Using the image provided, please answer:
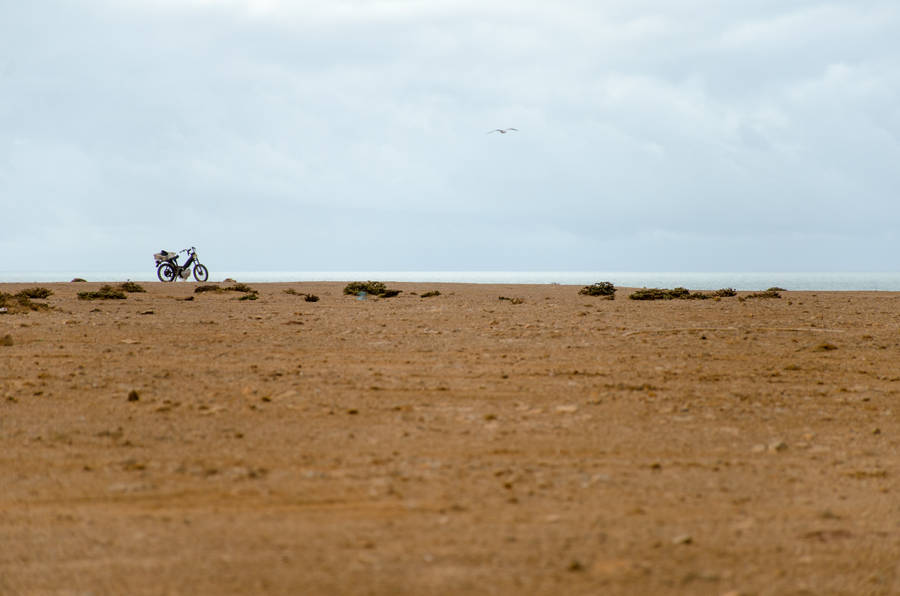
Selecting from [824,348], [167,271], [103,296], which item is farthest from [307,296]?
[167,271]

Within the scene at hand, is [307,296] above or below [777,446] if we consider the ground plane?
above

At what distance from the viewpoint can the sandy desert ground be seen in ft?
13.5

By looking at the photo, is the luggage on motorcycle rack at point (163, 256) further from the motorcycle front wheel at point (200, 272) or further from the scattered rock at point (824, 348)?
the scattered rock at point (824, 348)

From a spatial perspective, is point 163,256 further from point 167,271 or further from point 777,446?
point 777,446

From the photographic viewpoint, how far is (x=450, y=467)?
5848 mm

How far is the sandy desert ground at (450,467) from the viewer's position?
13.5ft

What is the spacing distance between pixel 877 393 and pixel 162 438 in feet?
22.9

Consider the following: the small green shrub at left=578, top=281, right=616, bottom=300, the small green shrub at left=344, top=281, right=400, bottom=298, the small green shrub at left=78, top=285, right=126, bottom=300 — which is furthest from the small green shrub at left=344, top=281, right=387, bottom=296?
the small green shrub at left=78, top=285, right=126, bottom=300

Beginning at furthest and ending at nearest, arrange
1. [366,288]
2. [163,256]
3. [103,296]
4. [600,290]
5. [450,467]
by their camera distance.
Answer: [163,256]
[366,288]
[600,290]
[103,296]
[450,467]

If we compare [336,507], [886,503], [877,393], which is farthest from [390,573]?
[877,393]

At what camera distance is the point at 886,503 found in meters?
5.27

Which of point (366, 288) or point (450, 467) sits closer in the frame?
point (450, 467)

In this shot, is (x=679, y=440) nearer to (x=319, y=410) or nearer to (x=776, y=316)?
(x=319, y=410)

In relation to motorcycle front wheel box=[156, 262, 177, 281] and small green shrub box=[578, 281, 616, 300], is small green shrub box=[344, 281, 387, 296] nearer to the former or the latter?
small green shrub box=[578, 281, 616, 300]
